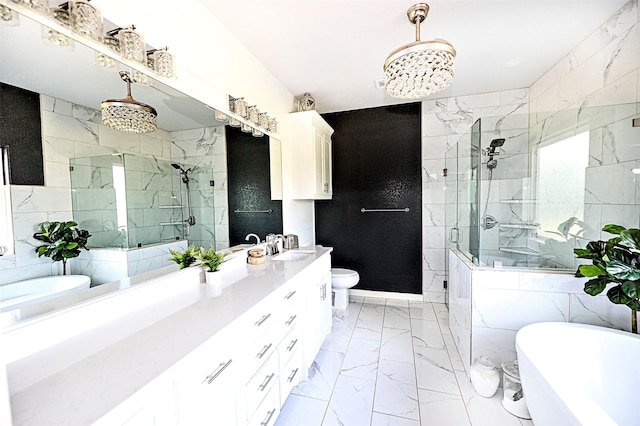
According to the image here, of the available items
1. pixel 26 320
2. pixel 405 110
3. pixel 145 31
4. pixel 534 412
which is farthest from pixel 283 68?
pixel 534 412

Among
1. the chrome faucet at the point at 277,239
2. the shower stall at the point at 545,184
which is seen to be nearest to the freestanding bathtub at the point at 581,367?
the shower stall at the point at 545,184

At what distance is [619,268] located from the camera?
1384 mm

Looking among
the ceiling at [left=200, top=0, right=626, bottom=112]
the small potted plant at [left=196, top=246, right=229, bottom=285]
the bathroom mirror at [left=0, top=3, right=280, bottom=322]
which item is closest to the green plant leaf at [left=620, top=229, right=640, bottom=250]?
the ceiling at [left=200, top=0, right=626, bottom=112]

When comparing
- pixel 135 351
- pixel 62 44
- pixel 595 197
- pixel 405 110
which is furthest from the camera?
pixel 405 110

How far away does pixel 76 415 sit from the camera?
24.0 inches

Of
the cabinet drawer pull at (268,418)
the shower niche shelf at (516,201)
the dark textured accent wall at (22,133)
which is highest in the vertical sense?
the dark textured accent wall at (22,133)

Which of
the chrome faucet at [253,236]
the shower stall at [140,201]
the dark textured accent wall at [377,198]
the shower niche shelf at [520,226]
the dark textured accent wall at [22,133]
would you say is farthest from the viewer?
the dark textured accent wall at [377,198]

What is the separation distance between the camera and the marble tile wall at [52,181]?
876 millimetres

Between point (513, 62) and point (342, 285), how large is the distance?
9.24 ft

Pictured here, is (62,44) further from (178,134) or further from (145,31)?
(178,134)

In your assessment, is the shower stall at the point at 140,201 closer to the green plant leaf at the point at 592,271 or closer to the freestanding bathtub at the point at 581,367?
the freestanding bathtub at the point at 581,367

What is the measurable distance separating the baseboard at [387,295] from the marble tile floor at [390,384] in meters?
0.57

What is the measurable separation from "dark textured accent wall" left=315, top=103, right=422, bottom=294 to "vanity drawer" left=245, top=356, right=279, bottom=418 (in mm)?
2326

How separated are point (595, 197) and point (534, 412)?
164 cm
